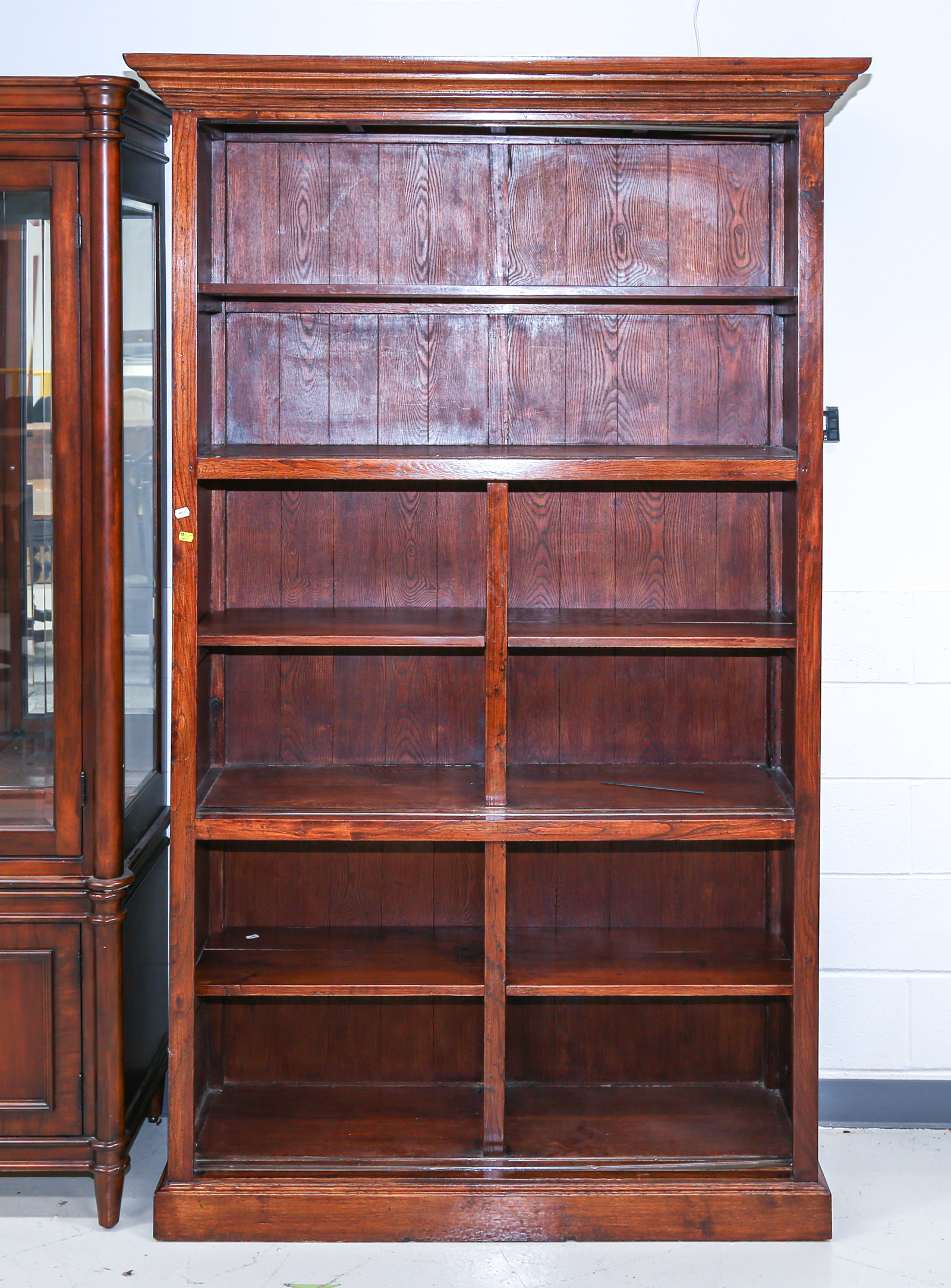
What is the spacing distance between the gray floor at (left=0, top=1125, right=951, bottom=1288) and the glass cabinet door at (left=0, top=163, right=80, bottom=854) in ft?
2.74

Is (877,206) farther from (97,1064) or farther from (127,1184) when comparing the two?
(127,1184)

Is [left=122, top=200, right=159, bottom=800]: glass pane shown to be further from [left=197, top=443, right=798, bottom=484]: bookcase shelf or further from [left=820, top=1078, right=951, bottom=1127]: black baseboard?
[left=820, top=1078, right=951, bottom=1127]: black baseboard

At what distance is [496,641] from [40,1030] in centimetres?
132

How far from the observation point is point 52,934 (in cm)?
273

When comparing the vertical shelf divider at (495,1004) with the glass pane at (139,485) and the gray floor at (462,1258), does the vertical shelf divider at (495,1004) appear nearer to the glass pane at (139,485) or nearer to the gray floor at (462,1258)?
the gray floor at (462,1258)

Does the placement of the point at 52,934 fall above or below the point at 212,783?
below

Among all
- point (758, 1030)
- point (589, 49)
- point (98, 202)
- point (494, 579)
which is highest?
point (589, 49)

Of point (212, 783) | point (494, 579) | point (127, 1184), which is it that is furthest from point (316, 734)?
point (127, 1184)

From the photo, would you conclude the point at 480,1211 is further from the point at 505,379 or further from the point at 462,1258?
the point at 505,379

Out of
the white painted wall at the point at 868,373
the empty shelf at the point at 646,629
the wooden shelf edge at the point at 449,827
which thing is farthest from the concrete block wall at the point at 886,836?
the wooden shelf edge at the point at 449,827

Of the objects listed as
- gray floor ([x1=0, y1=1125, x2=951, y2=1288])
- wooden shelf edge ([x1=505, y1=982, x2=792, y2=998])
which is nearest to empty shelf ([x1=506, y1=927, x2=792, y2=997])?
wooden shelf edge ([x1=505, y1=982, x2=792, y2=998])

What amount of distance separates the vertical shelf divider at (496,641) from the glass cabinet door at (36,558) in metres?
0.89

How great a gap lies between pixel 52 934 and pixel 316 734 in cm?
77

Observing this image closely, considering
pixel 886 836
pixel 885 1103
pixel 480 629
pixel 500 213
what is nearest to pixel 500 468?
pixel 480 629
